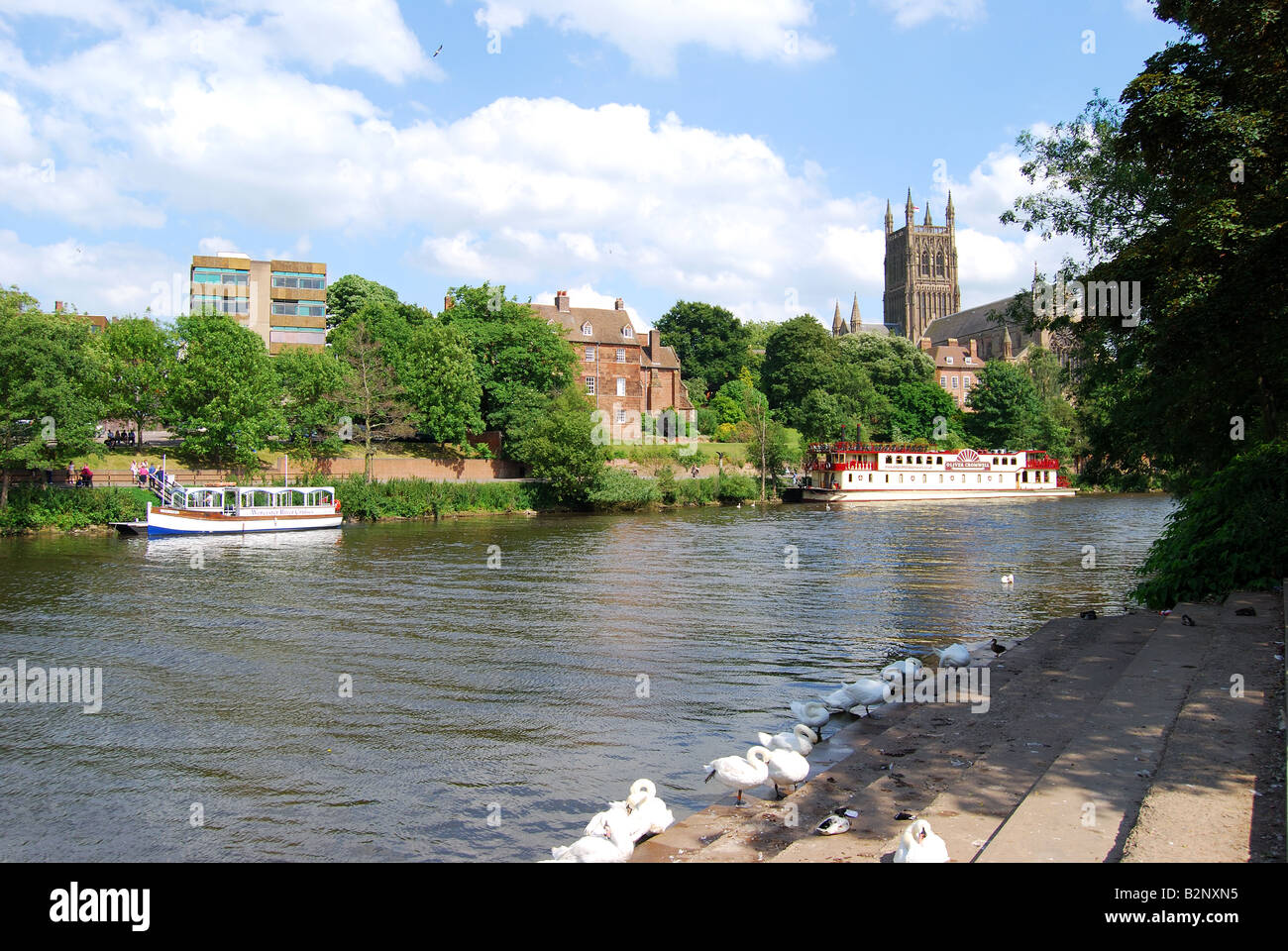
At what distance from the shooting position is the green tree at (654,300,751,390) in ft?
333

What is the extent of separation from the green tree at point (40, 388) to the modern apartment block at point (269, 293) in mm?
41307

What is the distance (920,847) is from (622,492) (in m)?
53.3

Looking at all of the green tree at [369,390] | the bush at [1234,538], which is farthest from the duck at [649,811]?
the green tree at [369,390]

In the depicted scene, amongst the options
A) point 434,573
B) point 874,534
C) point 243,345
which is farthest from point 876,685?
point 243,345

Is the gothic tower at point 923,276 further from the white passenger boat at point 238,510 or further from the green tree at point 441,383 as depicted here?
the white passenger boat at point 238,510

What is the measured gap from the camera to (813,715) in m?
12.4

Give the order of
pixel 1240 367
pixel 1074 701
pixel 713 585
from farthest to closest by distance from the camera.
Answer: pixel 713 585 → pixel 1240 367 → pixel 1074 701

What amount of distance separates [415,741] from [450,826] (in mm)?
3179

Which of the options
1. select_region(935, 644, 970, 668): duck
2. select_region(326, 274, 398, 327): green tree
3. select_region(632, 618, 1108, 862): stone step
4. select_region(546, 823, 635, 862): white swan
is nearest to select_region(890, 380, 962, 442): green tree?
select_region(326, 274, 398, 327): green tree

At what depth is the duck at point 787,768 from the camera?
973cm

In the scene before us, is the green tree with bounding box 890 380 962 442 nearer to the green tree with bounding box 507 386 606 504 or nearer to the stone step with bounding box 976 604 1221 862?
the green tree with bounding box 507 386 606 504

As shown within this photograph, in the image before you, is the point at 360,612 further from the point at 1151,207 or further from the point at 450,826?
the point at 1151,207

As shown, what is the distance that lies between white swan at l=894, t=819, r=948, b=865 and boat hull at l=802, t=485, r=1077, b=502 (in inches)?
2598

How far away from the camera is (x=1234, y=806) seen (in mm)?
→ 6926
